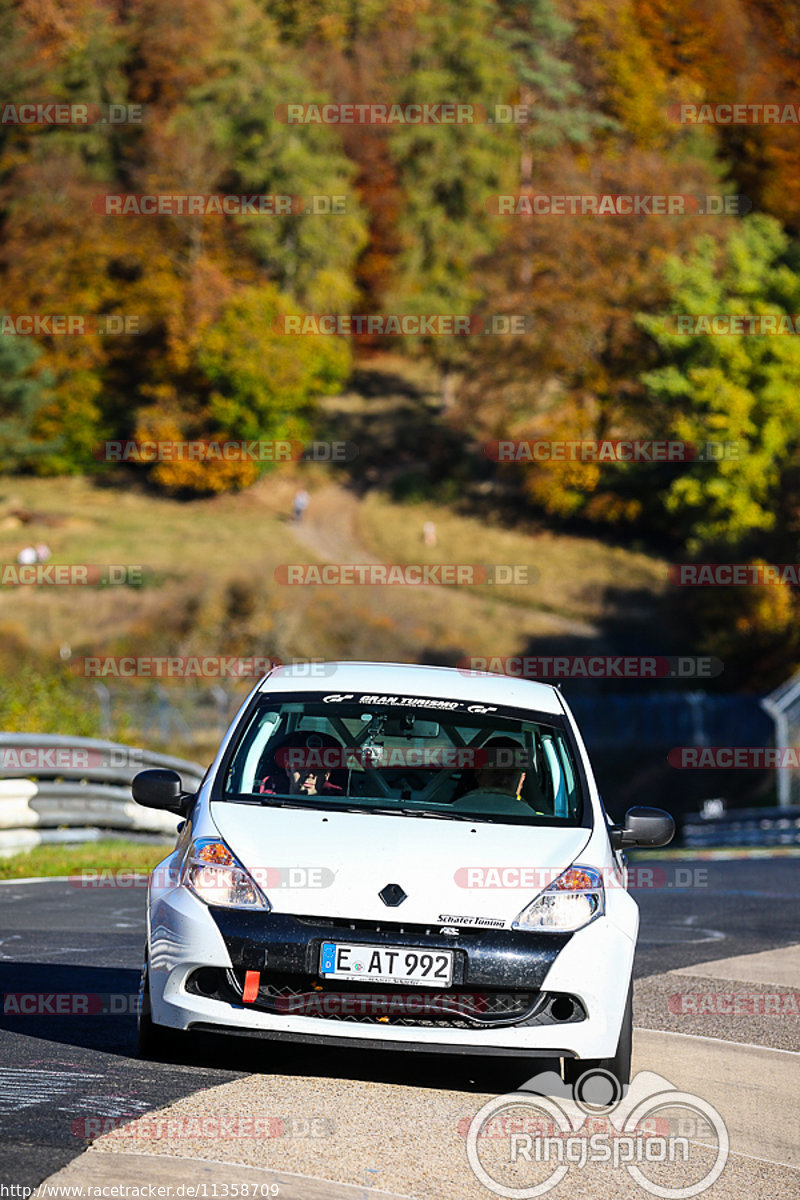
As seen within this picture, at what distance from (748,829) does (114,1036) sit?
2588cm

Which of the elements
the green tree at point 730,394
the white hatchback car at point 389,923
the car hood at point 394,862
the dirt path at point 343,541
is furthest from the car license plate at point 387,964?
the dirt path at point 343,541

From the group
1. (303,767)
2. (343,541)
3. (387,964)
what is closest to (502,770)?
(303,767)

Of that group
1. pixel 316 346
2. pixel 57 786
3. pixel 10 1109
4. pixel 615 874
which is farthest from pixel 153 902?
pixel 316 346

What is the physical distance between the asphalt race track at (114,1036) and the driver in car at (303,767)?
107cm

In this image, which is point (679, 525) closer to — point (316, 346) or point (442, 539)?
point (442, 539)

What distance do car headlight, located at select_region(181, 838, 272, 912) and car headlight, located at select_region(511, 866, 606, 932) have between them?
0.97 meters

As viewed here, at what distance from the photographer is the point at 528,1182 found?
532 cm

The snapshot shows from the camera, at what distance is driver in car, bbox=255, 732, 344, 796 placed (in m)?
7.14

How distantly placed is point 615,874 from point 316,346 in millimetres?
78213

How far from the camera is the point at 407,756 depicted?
7730mm

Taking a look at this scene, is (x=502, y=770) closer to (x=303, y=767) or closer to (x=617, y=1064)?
(x=303, y=767)

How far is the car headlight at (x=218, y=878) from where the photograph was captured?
6223 millimetres

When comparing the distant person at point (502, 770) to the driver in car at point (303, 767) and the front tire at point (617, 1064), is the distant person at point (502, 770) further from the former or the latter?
the front tire at point (617, 1064)

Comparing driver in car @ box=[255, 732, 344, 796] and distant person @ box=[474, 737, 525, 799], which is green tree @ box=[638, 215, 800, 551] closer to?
distant person @ box=[474, 737, 525, 799]
